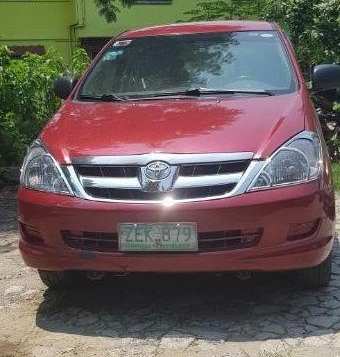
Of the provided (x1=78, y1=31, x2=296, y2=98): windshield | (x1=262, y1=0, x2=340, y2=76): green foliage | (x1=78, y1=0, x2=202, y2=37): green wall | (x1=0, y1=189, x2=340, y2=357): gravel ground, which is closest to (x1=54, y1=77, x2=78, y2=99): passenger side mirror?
(x1=78, y1=31, x2=296, y2=98): windshield

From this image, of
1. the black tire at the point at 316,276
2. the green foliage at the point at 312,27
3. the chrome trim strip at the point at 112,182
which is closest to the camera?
the chrome trim strip at the point at 112,182

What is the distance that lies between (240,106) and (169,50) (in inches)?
45.1

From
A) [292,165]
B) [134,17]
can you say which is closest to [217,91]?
[292,165]

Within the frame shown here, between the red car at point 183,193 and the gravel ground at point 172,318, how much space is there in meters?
0.22

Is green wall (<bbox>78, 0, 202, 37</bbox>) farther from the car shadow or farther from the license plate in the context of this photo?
the license plate

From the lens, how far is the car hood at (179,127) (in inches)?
140

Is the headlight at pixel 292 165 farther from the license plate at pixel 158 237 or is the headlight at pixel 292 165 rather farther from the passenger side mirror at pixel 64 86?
the passenger side mirror at pixel 64 86

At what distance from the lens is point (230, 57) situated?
4.74m

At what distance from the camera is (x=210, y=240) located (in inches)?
135

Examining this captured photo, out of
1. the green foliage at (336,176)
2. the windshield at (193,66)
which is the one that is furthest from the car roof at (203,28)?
the green foliage at (336,176)

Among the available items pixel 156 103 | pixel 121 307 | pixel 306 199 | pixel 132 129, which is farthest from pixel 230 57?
pixel 121 307

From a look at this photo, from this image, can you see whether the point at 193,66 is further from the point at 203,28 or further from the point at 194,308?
the point at 194,308

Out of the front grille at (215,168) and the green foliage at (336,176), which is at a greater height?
the front grille at (215,168)

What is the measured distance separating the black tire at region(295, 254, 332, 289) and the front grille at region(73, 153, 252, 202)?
34.1 inches
